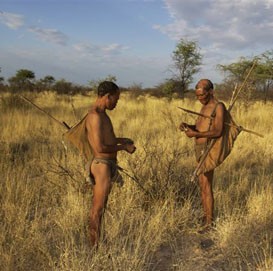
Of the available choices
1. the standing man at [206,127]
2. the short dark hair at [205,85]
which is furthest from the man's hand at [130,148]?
the short dark hair at [205,85]

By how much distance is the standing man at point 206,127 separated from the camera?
14.7ft

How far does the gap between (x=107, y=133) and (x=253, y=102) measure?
47.7 feet

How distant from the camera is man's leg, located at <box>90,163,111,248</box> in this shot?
376 centimetres

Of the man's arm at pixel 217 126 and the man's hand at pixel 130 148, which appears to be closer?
the man's hand at pixel 130 148

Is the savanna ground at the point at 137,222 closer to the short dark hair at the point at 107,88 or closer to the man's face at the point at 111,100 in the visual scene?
the man's face at the point at 111,100

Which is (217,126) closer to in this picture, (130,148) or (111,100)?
(130,148)

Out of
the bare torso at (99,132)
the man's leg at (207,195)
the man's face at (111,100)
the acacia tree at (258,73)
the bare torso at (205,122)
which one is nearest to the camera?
the bare torso at (99,132)

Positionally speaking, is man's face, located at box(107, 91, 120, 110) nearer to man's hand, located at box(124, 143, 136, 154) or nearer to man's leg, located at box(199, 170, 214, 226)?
man's hand, located at box(124, 143, 136, 154)

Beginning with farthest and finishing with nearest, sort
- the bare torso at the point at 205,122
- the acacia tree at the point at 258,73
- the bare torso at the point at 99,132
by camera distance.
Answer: the acacia tree at the point at 258,73, the bare torso at the point at 205,122, the bare torso at the point at 99,132

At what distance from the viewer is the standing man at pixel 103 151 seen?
12.2ft

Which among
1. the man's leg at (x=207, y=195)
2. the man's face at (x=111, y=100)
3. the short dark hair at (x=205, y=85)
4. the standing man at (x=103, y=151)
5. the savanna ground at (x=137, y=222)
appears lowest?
the savanna ground at (x=137, y=222)

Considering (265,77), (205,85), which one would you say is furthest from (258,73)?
(205,85)

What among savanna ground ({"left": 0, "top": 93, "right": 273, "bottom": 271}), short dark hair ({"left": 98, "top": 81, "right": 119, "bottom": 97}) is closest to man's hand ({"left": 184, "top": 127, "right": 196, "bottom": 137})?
savanna ground ({"left": 0, "top": 93, "right": 273, "bottom": 271})

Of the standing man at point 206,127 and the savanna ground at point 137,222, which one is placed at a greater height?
the standing man at point 206,127
